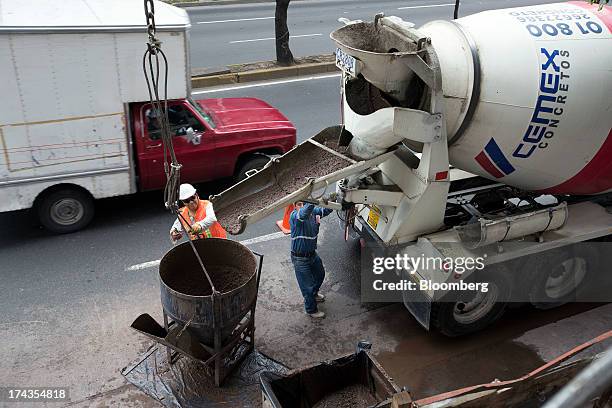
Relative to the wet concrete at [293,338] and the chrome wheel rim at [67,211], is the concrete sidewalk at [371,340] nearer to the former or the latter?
the wet concrete at [293,338]

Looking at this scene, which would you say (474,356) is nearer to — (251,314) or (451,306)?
(451,306)

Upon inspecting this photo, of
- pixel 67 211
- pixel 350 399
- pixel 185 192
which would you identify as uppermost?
pixel 185 192

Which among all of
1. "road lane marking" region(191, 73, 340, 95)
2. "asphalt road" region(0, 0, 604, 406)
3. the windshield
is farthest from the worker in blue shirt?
"road lane marking" region(191, 73, 340, 95)

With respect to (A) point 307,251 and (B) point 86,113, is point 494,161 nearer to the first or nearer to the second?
(A) point 307,251

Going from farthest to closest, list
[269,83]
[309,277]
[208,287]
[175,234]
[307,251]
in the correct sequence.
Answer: [269,83]
[309,277]
[307,251]
[175,234]
[208,287]

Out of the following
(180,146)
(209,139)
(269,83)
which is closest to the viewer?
(180,146)

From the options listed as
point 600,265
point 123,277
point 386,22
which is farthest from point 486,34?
point 123,277

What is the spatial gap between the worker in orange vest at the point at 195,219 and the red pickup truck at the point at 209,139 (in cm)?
186

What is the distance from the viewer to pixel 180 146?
834 centimetres

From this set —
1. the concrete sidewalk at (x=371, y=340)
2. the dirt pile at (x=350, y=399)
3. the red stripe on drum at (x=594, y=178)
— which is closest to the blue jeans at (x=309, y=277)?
the concrete sidewalk at (x=371, y=340)

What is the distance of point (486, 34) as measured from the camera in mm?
5566

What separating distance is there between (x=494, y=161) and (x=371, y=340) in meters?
2.33

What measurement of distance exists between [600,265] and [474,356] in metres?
1.90

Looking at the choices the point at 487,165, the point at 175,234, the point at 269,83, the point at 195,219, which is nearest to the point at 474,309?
the point at 487,165
